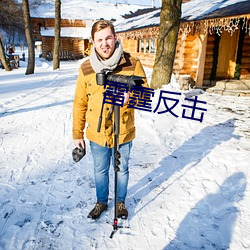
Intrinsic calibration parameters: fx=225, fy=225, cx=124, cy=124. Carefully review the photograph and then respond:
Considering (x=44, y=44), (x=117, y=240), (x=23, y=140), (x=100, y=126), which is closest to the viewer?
(x=100, y=126)

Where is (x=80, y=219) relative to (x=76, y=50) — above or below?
below

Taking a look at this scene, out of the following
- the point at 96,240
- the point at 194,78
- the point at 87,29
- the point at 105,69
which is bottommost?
the point at 96,240

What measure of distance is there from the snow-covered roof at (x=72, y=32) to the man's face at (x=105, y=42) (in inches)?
1163

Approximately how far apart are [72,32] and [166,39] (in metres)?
26.7

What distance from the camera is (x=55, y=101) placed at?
748 cm

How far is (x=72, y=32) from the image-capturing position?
30703mm

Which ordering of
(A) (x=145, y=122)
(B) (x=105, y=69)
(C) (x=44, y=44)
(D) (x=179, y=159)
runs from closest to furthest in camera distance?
(B) (x=105, y=69) < (D) (x=179, y=159) < (A) (x=145, y=122) < (C) (x=44, y=44)

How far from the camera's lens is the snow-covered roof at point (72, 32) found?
2966 centimetres

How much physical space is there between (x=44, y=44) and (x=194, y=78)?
26.5 meters

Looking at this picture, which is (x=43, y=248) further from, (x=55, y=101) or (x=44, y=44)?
(x=44, y=44)

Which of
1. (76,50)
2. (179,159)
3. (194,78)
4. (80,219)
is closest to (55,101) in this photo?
(179,159)

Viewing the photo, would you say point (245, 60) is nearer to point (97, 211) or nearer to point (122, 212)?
point (122, 212)

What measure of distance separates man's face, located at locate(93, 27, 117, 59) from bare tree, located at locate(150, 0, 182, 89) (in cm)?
590

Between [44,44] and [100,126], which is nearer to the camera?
[100,126]
